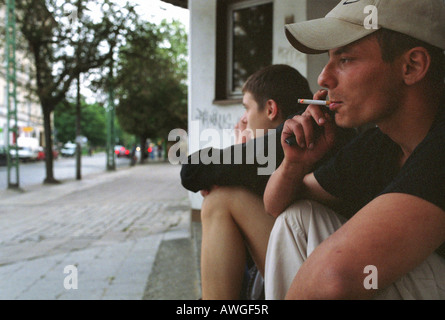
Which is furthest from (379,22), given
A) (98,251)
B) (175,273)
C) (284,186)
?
(98,251)

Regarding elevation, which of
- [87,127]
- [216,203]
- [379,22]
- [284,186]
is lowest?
[216,203]

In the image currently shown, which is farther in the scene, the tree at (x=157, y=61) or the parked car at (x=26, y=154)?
the parked car at (x=26, y=154)

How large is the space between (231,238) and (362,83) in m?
0.87

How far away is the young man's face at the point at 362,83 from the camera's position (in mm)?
1081

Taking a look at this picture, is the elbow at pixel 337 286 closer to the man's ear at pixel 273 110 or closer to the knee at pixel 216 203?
the knee at pixel 216 203

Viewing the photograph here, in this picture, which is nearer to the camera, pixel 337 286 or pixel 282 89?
pixel 337 286

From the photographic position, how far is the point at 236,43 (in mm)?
6133

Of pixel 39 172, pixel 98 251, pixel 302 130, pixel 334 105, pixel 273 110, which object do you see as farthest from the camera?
pixel 39 172

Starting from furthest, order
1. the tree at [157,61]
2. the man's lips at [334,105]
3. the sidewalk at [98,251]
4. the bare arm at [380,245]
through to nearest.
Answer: the tree at [157,61] → the sidewalk at [98,251] → the man's lips at [334,105] → the bare arm at [380,245]

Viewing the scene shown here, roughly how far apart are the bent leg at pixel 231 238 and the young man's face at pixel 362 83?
0.67 m

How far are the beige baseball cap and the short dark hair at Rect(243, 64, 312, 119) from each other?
65cm

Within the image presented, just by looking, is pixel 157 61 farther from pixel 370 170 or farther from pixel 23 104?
pixel 370 170

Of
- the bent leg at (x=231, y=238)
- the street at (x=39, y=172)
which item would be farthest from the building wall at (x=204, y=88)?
the street at (x=39, y=172)

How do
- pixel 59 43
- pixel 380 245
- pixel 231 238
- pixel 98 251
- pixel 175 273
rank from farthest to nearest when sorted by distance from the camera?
1. pixel 59 43
2. pixel 98 251
3. pixel 175 273
4. pixel 231 238
5. pixel 380 245
